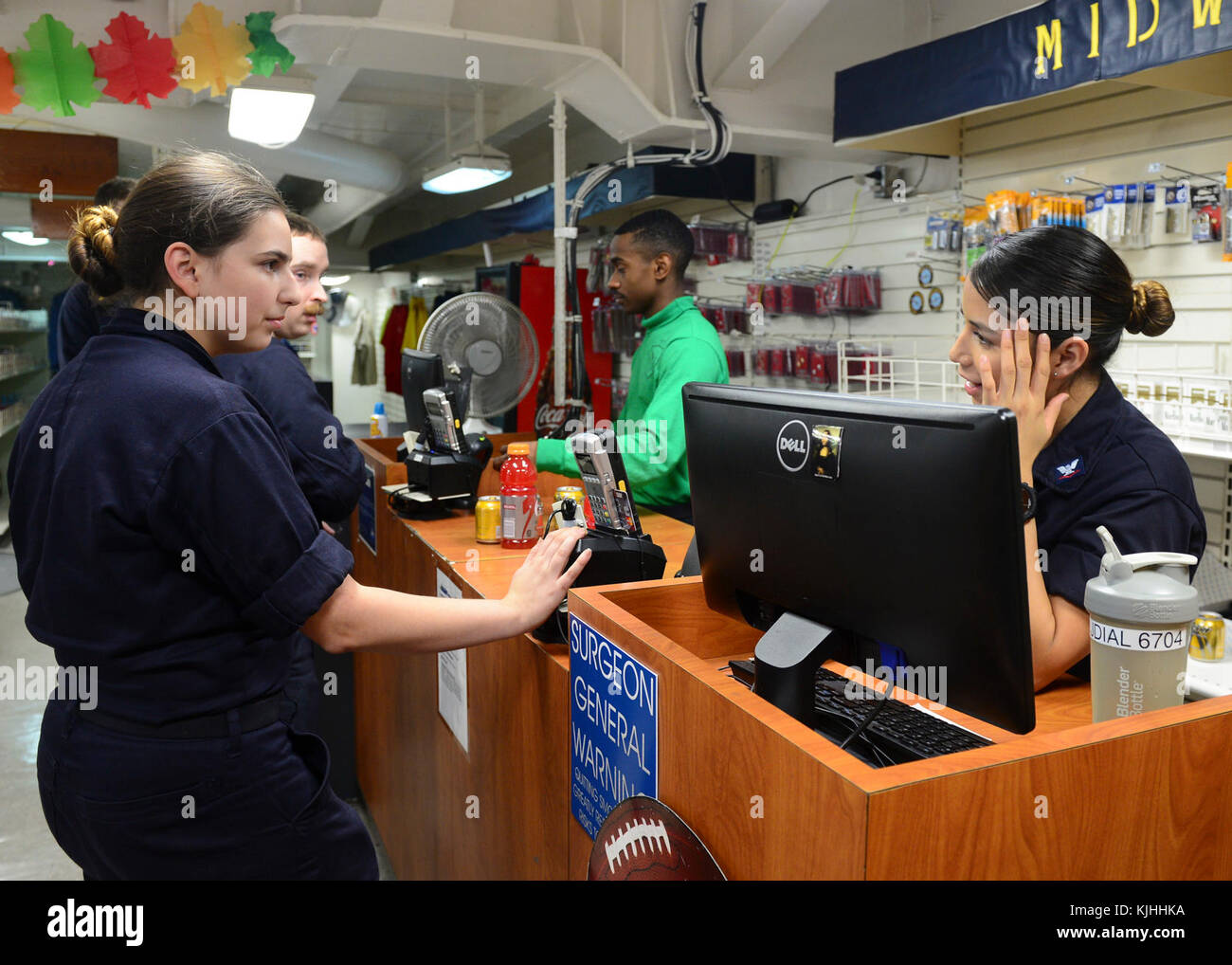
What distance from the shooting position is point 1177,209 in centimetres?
357

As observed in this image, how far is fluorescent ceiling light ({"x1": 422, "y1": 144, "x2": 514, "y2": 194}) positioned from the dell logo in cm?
510

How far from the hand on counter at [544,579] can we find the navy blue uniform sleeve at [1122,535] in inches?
30.6

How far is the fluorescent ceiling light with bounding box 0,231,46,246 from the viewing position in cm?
745

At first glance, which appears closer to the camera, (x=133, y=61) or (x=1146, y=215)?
(x=1146, y=215)

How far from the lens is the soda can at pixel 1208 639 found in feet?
6.50

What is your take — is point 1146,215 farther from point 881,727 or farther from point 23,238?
point 23,238

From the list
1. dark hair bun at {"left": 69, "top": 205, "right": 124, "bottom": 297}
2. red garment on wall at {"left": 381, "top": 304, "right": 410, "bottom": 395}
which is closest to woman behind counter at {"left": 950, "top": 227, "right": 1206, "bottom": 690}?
dark hair bun at {"left": 69, "top": 205, "right": 124, "bottom": 297}

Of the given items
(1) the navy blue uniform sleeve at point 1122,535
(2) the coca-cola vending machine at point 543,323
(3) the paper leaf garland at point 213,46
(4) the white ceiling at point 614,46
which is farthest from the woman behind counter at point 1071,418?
(2) the coca-cola vending machine at point 543,323

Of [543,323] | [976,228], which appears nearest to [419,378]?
[976,228]

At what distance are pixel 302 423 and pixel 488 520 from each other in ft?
1.92

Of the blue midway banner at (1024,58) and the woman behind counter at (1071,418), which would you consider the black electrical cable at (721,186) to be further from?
→ the woman behind counter at (1071,418)

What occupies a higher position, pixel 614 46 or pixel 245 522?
pixel 614 46
